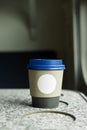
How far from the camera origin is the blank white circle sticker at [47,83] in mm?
832

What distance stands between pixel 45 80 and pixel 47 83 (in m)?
0.01

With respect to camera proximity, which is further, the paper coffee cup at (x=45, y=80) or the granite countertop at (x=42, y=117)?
the paper coffee cup at (x=45, y=80)

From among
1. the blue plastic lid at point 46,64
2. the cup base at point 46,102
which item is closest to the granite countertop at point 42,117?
the cup base at point 46,102

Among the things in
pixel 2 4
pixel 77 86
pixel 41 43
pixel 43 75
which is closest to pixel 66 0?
pixel 41 43

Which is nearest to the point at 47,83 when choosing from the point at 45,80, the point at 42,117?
the point at 45,80

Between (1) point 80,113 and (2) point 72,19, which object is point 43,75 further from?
(2) point 72,19

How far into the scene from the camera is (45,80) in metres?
0.83

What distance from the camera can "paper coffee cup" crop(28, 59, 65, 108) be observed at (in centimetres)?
83

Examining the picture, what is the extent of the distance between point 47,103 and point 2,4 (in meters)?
2.52

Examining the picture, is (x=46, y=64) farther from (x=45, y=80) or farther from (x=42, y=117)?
(x=42, y=117)

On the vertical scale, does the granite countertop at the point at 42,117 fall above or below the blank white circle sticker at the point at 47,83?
below

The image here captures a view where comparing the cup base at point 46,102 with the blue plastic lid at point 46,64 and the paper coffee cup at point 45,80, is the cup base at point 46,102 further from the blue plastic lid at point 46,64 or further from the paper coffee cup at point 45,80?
the blue plastic lid at point 46,64

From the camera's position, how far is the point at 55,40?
3152 mm

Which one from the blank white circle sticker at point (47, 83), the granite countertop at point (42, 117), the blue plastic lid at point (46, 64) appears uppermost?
the blue plastic lid at point (46, 64)
